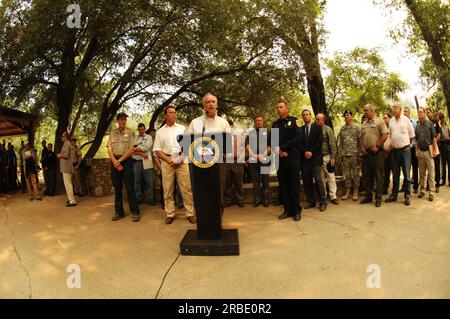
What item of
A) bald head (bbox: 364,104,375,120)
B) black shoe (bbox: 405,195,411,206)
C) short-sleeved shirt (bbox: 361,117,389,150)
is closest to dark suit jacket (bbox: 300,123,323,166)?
short-sleeved shirt (bbox: 361,117,389,150)

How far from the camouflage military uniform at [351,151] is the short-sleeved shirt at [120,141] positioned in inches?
175

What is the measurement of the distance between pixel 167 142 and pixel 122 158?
0.95 metres

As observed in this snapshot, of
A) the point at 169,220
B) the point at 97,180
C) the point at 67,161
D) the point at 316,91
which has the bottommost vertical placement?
the point at 169,220

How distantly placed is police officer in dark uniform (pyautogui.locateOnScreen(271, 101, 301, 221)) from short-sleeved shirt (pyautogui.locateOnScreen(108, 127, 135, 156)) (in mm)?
2731

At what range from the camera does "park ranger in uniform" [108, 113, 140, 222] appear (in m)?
5.77

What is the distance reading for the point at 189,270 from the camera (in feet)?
11.8

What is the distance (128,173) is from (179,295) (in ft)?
10.7

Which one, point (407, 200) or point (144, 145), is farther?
point (144, 145)

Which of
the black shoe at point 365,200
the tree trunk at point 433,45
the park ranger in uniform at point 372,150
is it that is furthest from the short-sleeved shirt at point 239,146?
the tree trunk at point 433,45

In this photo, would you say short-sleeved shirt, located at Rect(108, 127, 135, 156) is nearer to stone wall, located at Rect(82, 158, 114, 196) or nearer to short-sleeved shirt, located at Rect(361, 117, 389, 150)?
stone wall, located at Rect(82, 158, 114, 196)

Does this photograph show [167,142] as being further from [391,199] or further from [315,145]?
[391,199]

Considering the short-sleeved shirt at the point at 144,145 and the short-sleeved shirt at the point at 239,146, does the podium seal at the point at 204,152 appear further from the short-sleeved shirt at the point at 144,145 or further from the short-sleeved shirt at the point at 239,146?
the short-sleeved shirt at the point at 144,145

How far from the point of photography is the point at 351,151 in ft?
21.9

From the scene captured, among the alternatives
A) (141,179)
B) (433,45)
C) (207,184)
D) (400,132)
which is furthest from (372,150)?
(433,45)
